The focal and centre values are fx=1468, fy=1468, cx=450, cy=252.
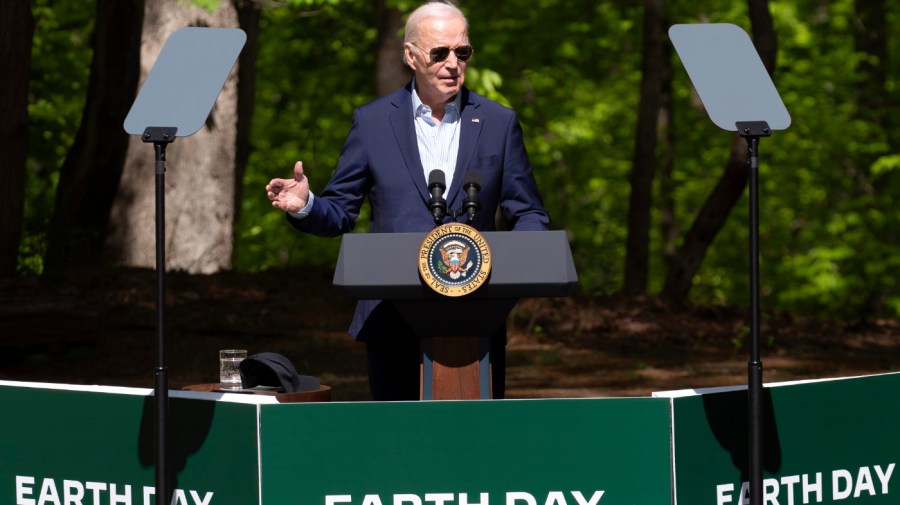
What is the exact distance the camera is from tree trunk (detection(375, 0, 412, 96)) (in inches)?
728

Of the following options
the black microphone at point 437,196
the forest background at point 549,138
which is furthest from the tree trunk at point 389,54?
the black microphone at point 437,196

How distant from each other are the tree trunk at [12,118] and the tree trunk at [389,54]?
5.63m

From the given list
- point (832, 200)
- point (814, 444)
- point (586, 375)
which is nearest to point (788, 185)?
point (832, 200)

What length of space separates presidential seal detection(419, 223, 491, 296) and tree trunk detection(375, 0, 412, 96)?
43.6 feet

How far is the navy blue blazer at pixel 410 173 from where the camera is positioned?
5449 mm

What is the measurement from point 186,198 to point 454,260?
12.5 m

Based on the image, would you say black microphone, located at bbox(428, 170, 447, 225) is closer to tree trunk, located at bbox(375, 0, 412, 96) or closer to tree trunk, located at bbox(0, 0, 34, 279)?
tree trunk, located at bbox(0, 0, 34, 279)

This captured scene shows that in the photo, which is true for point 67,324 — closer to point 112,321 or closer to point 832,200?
point 112,321

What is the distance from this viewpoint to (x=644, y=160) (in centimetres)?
2095

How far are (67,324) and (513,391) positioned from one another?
13.2 feet

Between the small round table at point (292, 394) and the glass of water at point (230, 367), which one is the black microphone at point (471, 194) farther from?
the glass of water at point (230, 367)

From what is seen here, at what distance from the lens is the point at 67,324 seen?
12.8 metres

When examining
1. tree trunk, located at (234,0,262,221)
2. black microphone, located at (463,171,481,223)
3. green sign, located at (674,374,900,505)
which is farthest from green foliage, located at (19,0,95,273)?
green sign, located at (674,374,900,505)

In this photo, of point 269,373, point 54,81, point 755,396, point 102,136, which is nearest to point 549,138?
point 54,81
